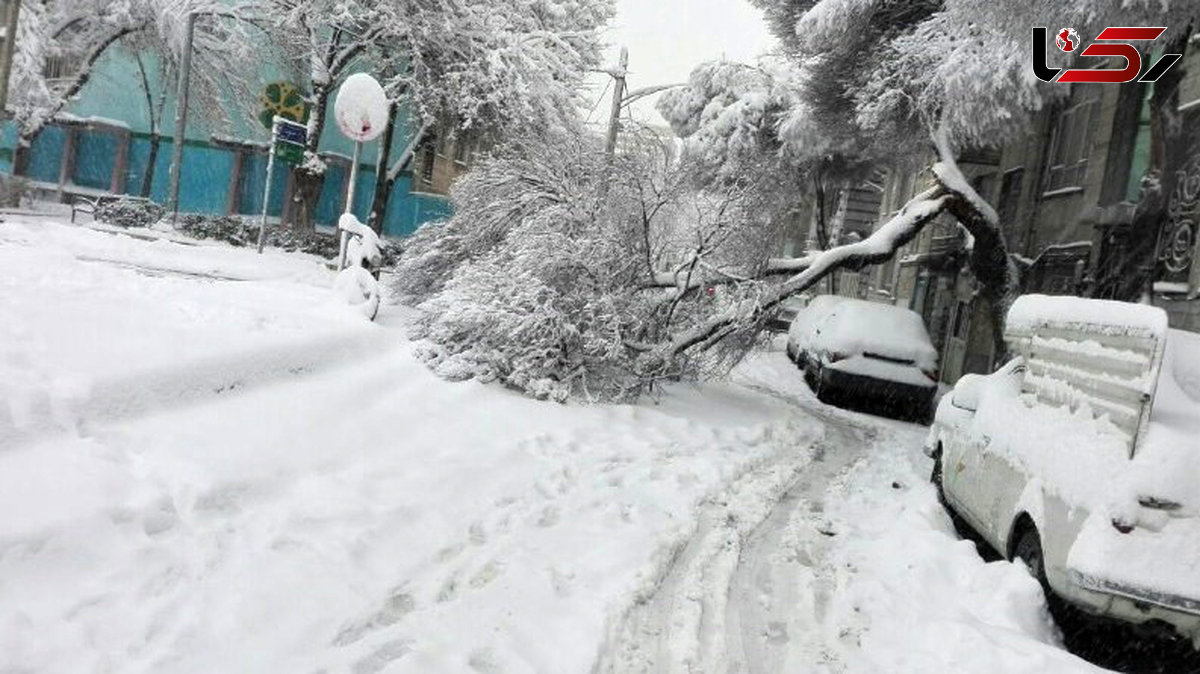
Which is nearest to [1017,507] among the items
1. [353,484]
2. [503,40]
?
[353,484]

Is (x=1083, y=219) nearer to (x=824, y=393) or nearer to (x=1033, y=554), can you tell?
(x=824, y=393)

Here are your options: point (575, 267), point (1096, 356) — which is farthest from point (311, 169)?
point (1096, 356)

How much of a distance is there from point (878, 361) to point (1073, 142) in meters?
7.94

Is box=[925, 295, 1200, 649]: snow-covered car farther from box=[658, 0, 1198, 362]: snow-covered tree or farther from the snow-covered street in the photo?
box=[658, 0, 1198, 362]: snow-covered tree

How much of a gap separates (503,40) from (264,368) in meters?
17.5

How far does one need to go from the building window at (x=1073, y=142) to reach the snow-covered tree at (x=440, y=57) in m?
10.8

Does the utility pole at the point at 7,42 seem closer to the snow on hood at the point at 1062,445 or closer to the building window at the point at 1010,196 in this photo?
the snow on hood at the point at 1062,445

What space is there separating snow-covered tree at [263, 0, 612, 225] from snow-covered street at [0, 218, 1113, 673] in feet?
48.8

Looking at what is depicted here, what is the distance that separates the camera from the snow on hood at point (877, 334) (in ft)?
44.7

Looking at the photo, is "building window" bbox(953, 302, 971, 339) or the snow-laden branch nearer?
the snow-laden branch

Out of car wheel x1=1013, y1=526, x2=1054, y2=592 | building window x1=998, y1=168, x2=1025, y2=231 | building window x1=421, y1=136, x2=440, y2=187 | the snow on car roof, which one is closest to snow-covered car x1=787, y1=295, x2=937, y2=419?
the snow on car roof

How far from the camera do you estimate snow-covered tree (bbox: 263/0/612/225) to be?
21.5m

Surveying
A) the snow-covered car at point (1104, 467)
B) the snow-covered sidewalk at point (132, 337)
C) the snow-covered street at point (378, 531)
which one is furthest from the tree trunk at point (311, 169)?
the snow-covered car at point (1104, 467)

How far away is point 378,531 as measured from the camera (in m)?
4.68
